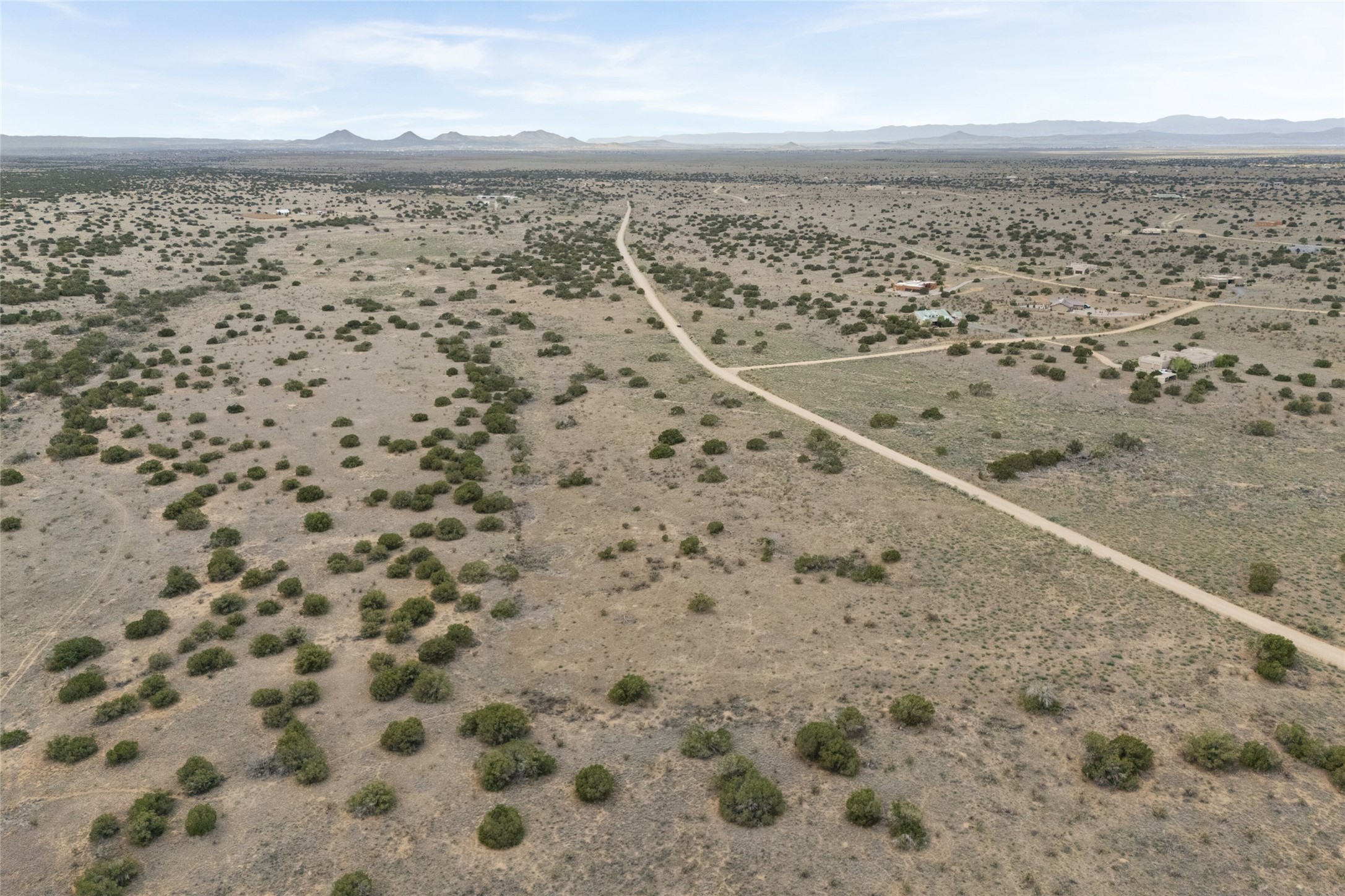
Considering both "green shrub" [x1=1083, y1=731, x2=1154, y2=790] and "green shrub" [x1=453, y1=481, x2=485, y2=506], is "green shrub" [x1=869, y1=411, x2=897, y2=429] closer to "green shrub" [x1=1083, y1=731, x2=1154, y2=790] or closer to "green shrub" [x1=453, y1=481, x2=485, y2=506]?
"green shrub" [x1=453, y1=481, x2=485, y2=506]

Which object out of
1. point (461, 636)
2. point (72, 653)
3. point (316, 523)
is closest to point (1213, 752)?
point (461, 636)

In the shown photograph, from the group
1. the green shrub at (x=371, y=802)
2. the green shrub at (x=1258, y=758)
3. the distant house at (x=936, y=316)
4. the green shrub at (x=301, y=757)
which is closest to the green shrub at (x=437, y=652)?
the green shrub at (x=301, y=757)

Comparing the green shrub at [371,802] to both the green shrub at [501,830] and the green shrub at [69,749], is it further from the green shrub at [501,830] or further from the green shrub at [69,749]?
the green shrub at [69,749]

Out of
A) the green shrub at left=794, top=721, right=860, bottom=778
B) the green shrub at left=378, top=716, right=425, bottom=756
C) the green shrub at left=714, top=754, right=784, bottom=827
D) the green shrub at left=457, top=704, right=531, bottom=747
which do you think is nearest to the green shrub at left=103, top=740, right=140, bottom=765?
the green shrub at left=378, top=716, right=425, bottom=756

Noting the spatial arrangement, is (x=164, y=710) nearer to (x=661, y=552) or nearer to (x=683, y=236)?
(x=661, y=552)

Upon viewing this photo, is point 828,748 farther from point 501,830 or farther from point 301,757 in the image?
point 301,757

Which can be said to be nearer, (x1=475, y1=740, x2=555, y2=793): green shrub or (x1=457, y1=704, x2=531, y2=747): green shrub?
(x1=475, y1=740, x2=555, y2=793): green shrub

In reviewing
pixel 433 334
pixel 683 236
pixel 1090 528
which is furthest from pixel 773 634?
pixel 683 236
